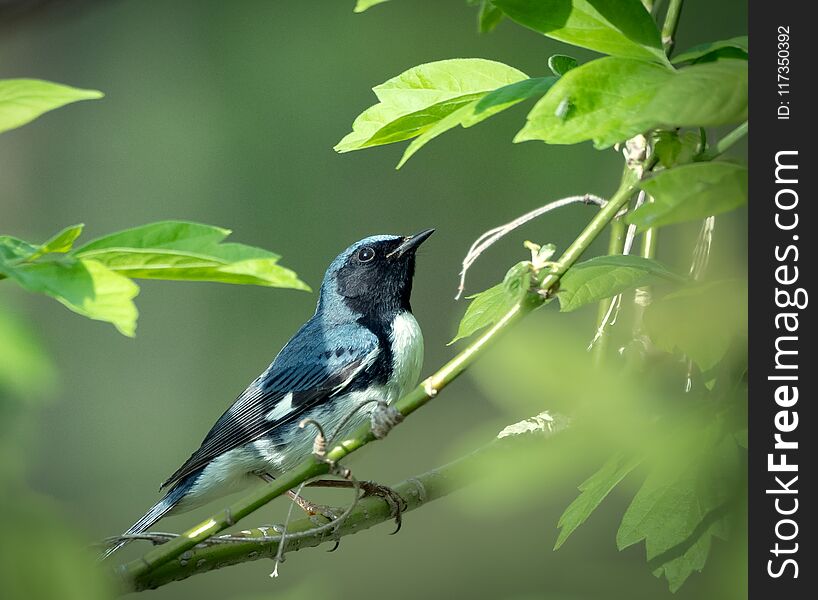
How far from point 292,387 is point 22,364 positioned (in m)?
0.97

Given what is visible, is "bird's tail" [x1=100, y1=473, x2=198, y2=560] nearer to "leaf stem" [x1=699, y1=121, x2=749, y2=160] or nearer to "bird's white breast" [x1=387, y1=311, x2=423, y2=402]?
"bird's white breast" [x1=387, y1=311, x2=423, y2=402]

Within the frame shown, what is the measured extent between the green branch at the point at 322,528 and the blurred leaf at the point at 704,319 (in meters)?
0.06

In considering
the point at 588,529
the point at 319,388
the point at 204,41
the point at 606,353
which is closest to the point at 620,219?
the point at 606,353

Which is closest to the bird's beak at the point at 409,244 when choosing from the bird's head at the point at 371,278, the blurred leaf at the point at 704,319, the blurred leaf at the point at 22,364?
the bird's head at the point at 371,278

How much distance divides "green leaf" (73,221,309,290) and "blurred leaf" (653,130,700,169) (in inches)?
8.5

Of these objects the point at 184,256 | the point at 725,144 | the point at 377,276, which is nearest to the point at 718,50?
the point at 725,144

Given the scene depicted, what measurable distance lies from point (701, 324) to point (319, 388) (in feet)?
2.89

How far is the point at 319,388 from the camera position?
1265 millimetres

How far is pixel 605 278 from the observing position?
0.50 meters

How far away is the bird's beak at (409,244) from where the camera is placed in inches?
51.1

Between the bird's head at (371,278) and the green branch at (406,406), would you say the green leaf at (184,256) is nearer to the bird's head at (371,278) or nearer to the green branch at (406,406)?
the green branch at (406,406)

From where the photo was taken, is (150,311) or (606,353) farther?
(150,311)

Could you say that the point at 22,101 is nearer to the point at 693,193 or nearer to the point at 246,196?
the point at 693,193
